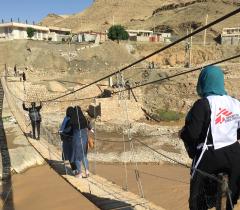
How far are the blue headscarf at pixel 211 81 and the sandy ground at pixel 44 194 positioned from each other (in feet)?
8.15

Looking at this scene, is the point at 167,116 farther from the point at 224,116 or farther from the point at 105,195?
the point at 224,116

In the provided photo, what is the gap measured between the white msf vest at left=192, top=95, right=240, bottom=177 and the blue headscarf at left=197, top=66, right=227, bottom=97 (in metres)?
0.04

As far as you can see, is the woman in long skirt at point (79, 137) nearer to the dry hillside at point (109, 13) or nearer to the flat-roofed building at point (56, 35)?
the flat-roofed building at point (56, 35)

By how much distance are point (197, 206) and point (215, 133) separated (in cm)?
56

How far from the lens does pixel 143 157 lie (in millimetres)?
13844

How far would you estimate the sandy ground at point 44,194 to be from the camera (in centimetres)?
491

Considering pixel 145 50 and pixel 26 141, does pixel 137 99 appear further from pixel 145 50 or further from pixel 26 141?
pixel 145 50

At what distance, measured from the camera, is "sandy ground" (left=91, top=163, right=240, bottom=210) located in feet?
28.0

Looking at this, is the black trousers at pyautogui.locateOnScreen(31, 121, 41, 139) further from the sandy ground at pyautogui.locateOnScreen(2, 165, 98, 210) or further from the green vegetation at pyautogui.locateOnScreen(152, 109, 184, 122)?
the green vegetation at pyautogui.locateOnScreen(152, 109, 184, 122)

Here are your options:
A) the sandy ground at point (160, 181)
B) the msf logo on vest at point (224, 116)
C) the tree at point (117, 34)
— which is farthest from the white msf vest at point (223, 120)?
the tree at point (117, 34)

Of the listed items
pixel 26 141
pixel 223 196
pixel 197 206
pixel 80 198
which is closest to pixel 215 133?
pixel 223 196

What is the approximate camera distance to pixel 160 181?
1059 cm

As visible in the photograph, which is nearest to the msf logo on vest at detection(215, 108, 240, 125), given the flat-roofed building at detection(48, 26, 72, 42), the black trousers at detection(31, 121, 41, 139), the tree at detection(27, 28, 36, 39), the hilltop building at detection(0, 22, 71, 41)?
the black trousers at detection(31, 121, 41, 139)

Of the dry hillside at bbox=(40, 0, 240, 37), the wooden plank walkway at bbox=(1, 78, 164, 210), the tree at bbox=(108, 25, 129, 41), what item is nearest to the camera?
the wooden plank walkway at bbox=(1, 78, 164, 210)
